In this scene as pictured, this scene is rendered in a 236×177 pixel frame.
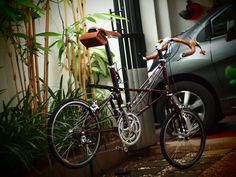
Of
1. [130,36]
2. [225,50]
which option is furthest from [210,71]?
[130,36]

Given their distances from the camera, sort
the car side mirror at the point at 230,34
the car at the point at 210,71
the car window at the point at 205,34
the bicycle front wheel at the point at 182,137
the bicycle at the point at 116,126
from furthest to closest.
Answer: the car window at the point at 205,34, the car at the point at 210,71, the car side mirror at the point at 230,34, the bicycle front wheel at the point at 182,137, the bicycle at the point at 116,126

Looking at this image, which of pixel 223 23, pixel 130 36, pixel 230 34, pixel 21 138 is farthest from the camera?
pixel 223 23

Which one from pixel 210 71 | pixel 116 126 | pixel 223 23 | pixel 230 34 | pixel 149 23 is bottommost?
pixel 116 126

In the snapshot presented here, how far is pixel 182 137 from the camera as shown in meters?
3.53

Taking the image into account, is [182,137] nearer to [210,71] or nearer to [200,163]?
[200,163]

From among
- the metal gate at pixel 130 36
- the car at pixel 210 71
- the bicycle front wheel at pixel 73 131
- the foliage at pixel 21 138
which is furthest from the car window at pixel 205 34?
the foliage at pixel 21 138

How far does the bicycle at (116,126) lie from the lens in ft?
9.71

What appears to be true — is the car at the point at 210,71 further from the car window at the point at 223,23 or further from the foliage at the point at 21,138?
the foliage at the point at 21,138

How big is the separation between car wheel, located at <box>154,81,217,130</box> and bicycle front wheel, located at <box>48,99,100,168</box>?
1609 millimetres

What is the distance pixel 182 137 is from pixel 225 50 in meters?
1.54

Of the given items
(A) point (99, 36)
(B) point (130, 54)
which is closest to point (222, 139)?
(B) point (130, 54)

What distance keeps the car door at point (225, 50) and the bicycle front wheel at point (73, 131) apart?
6.93 ft

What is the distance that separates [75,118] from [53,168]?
1.65 ft

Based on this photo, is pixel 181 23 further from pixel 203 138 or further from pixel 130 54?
pixel 203 138
